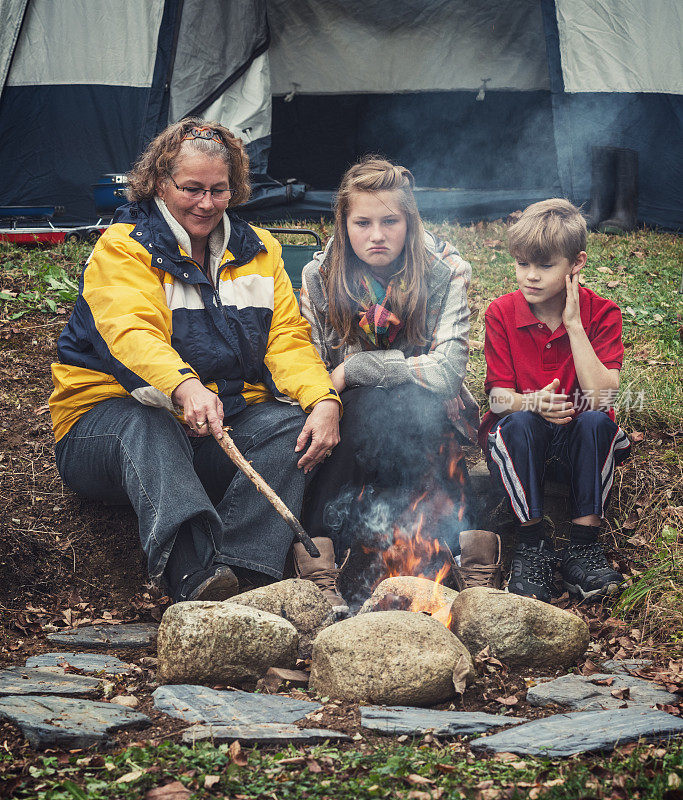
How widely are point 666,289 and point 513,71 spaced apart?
3.44 meters

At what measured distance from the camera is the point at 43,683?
2184 mm

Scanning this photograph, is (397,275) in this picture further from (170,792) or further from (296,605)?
(170,792)

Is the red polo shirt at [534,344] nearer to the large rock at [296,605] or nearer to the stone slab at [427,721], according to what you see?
the large rock at [296,605]

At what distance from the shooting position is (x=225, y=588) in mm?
2684

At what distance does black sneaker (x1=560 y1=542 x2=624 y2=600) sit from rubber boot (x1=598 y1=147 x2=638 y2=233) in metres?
5.04

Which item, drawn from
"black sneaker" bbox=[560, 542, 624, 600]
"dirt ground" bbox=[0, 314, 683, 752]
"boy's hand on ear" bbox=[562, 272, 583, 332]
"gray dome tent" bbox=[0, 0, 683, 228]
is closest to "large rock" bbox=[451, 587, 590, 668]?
"dirt ground" bbox=[0, 314, 683, 752]

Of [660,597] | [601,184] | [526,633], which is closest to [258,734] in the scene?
[526,633]

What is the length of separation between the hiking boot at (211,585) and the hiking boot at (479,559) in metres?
0.85

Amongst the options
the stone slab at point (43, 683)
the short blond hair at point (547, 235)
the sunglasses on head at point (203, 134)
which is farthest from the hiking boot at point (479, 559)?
the sunglasses on head at point (203, 134)

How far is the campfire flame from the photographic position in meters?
3.05

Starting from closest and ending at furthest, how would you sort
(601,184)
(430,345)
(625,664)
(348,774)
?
(348,774)
(625,664)
(430,345)
(601,184)

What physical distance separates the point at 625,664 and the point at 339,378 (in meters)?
1.45

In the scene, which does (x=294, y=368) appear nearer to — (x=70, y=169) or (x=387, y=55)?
(x=70, y=169)

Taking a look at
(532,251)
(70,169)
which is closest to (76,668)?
(532,251)
